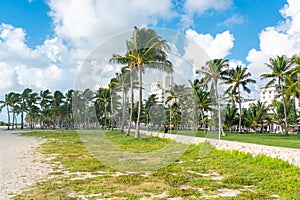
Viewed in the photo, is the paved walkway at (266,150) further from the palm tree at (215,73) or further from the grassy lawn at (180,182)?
the palm tree at (215,73)

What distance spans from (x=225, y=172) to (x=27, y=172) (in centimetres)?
663

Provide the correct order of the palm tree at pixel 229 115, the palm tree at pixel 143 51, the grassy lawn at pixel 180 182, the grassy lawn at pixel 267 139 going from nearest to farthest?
Answer: the grassy lawn at pixel 180 182
the grassy lawn at pixel 267 139
the palm tree at pixel 143 51
the palm tree at pixel 229 115

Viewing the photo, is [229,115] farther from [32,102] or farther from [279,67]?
[32,102]

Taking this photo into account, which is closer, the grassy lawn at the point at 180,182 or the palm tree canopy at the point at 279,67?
the grassy lawn at the point at 180,182

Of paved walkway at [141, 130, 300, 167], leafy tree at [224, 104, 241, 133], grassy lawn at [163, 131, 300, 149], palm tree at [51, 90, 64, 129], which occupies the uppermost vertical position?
palm tree at [51, 90, 64, 129]

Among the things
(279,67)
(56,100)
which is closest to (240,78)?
(279,67)

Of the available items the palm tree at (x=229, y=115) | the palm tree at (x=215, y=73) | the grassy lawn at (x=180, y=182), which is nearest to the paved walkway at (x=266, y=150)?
the grassy lawn at (x=180, y=182)

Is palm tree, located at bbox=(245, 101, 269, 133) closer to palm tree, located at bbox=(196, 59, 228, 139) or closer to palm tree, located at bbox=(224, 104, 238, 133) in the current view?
palm tree, located at bbox=(224, 104, 238, 133)

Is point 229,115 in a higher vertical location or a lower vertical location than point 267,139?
higher

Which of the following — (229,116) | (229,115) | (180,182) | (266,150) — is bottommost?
(180,182)

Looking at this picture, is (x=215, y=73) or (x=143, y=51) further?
(x=215, y=73)

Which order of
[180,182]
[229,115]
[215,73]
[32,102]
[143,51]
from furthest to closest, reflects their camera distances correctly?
1. [32,102]
2. [229,115]
3. [215,73]
4. [143,51]
5. [180,182]

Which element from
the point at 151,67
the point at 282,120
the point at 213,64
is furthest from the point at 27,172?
the point at 282,120

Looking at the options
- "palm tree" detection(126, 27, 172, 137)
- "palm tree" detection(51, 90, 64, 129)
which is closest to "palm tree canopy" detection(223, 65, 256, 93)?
"palm tree" detection(126, 27, 172, 137)
